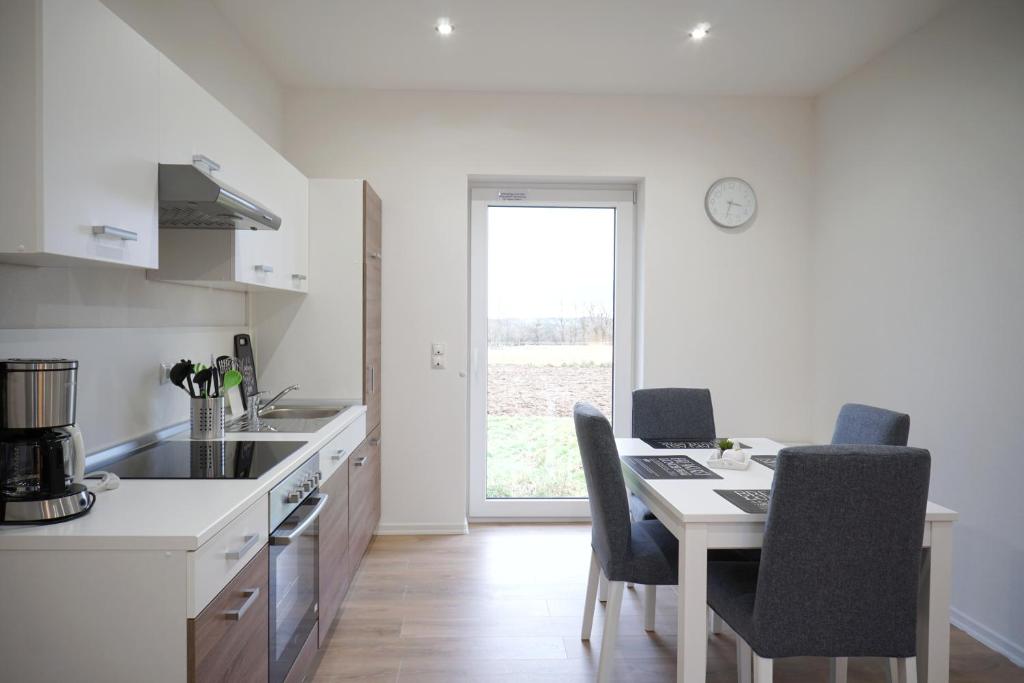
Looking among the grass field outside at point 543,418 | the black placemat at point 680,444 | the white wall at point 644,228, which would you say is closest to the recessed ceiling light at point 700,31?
the white wall at point 644,228

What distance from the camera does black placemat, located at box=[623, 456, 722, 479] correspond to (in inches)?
89.6

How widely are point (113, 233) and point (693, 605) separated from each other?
1839mm

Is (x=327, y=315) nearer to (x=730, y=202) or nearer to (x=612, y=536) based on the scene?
(x=612, y=536)

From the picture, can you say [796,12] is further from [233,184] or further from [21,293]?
[21,293]

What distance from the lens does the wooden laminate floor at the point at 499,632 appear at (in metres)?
2.33

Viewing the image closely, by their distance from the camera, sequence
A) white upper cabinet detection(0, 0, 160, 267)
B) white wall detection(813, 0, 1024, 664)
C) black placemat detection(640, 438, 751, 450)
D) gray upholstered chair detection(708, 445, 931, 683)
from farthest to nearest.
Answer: black placemat detection(640, 438, 751, 450), white wall detection(813, 0, 1024, 664), gray upholstered chair detection(708, 445, 931, 683), white upper cabinet detection(0, 0, 160, 267)

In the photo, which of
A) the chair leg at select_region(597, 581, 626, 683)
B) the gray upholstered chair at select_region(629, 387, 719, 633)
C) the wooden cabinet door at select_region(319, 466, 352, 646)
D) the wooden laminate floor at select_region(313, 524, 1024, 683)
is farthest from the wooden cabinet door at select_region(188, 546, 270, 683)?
the gray upholstered chair at select_region(629, 387, 719, 633)

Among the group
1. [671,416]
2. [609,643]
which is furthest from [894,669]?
[671,416]

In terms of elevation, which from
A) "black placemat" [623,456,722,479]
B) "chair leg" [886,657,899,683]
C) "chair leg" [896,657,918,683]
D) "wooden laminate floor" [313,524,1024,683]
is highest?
"black placemat" [623,456,722,479]

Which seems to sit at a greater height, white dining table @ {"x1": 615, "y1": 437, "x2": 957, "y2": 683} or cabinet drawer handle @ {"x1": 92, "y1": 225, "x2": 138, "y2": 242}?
cabinet drawer handle @ {"x1": 92, "y1": 225, "x2": 138, "y2": 242}

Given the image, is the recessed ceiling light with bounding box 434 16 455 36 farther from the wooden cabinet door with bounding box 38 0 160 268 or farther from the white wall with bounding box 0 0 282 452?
the wooden cabinet door with bounding box 38 0 160 268

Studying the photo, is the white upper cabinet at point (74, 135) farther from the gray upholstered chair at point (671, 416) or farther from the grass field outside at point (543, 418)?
the grass field outside at point (543, 418)

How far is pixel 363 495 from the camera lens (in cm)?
321

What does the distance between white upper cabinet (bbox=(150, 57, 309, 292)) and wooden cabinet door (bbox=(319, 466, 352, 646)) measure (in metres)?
0.90
